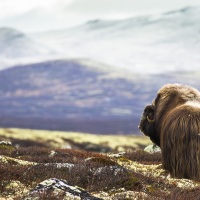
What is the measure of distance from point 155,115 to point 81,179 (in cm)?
632

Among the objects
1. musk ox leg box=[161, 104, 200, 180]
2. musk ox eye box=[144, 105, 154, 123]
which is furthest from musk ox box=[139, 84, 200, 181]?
musk ox eye box=[144, 105, 154, 123]

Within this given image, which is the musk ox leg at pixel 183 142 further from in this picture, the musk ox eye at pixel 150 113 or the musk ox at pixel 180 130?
the musk ox eye at pixel 150 113

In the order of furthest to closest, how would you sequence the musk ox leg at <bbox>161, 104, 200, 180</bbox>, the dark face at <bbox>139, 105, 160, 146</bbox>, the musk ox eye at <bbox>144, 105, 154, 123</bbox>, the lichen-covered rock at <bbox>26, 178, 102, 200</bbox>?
the musk ox eye at <bbox>144, 105, 154, 123</bbox> → the dark face at <bbox>139, 105, 160, 146</bbox> → the musk ox leg at <bbox>161, 104, 200, 180</bbox> → the lichen-covered rock at <bbox>26, 178, 102, 200</bbox>

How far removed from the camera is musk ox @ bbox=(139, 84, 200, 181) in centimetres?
1402

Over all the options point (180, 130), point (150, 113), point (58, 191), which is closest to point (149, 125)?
point (150, 113)

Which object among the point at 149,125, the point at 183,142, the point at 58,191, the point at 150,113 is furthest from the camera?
the point at 150,113

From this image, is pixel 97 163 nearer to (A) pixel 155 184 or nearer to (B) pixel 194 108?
(A) pixel 155 184

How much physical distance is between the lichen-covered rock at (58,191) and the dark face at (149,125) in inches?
320

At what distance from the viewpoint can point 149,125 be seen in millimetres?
17141

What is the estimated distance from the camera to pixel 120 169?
11.9 m

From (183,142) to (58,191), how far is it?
19.5 feet

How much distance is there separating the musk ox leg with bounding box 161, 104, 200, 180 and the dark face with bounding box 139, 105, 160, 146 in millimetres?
2076

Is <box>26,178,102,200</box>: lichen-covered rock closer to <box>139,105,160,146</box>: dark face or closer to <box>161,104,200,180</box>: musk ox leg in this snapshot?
<box>161,104,200,180</box>: musk ox leg

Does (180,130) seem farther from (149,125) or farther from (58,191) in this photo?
(58,191)
